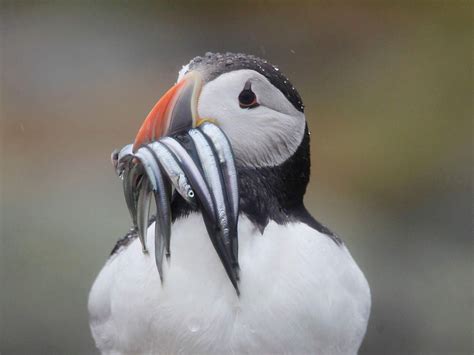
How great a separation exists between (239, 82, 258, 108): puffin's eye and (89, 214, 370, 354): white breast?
177 millimetres

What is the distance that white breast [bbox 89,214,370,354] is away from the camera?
1475mm

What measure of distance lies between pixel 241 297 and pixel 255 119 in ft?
0.90

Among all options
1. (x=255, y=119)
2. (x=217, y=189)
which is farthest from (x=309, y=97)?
(x=217, y=189)

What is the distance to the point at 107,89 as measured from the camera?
3791 millimetres

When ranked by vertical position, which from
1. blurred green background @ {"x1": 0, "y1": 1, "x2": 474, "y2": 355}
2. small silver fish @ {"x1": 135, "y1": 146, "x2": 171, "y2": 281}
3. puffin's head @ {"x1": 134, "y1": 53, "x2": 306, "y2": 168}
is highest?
puffin's head @ {"x1": 134, "y1": 53, "x2": 306, "y2": 168}

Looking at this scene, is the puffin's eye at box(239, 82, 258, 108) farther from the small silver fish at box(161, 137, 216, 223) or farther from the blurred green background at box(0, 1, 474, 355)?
the blurred green background at box(0, 1, 474, 355)

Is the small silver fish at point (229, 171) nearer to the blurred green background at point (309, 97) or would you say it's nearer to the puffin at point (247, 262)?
the puffin at point (247, 262)

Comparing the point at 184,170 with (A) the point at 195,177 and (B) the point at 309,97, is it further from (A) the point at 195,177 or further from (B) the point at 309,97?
(B) the point at 309,97

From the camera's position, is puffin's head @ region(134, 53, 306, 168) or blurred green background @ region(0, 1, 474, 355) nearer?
puffin's head @ region(134, 53, 306, 168)

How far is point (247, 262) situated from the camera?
1.48 meters

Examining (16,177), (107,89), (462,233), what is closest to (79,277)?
(16,177)

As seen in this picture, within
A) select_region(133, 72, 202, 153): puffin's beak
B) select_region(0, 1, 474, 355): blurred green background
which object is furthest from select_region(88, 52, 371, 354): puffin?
select_region(0, 1, 474, 355): blurred green background

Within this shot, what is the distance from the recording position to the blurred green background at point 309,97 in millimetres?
3432

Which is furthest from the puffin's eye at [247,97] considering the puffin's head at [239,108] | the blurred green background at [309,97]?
the blurred green background at [309,97]
